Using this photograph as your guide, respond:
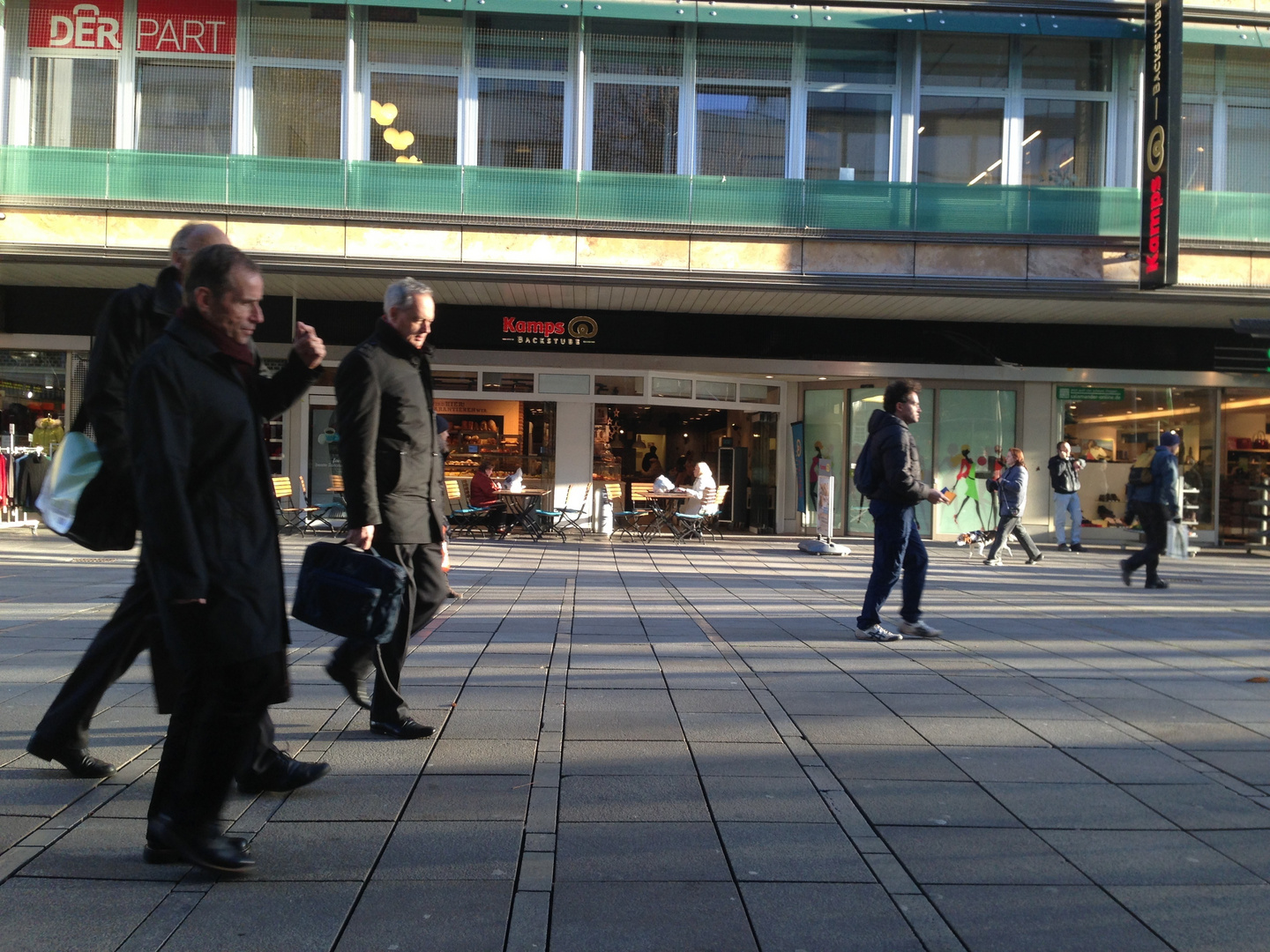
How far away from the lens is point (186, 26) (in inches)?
658

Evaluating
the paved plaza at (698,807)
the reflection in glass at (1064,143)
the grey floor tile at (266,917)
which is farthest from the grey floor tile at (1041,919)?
the reflection in glass at (1064,143)

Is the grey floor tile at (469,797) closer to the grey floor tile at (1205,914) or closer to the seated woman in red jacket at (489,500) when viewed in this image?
the grey floor tile at (1205,914)

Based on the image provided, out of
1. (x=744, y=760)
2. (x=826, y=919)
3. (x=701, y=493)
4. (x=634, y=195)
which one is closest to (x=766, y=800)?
(x=744, y=760)

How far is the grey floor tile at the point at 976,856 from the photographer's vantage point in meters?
3.04

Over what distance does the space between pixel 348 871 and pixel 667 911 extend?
3.11 ft

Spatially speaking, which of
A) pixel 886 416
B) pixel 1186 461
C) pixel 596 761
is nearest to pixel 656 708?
pixel 596 761

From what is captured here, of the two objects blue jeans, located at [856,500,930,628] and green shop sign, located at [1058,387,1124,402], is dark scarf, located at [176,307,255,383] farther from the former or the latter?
green shop sign, located at [1058,387,1124,402]

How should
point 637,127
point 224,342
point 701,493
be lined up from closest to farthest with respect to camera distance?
point 224,342
point 701,493
point 637,127

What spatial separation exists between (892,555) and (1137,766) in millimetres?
2920

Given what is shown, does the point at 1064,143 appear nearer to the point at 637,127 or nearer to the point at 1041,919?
the point at 637,127

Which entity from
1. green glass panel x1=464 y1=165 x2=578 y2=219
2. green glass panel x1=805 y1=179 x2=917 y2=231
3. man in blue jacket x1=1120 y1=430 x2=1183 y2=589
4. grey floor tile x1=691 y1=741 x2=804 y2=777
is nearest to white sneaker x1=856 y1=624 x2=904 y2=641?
grey floor tile x1=691 y1=741 x2=804 y2=777

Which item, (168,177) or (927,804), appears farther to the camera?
(168,177)

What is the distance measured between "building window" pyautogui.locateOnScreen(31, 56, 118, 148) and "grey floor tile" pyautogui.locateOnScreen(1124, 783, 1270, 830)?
17832mm

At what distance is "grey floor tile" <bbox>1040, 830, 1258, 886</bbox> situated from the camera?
305 cm
